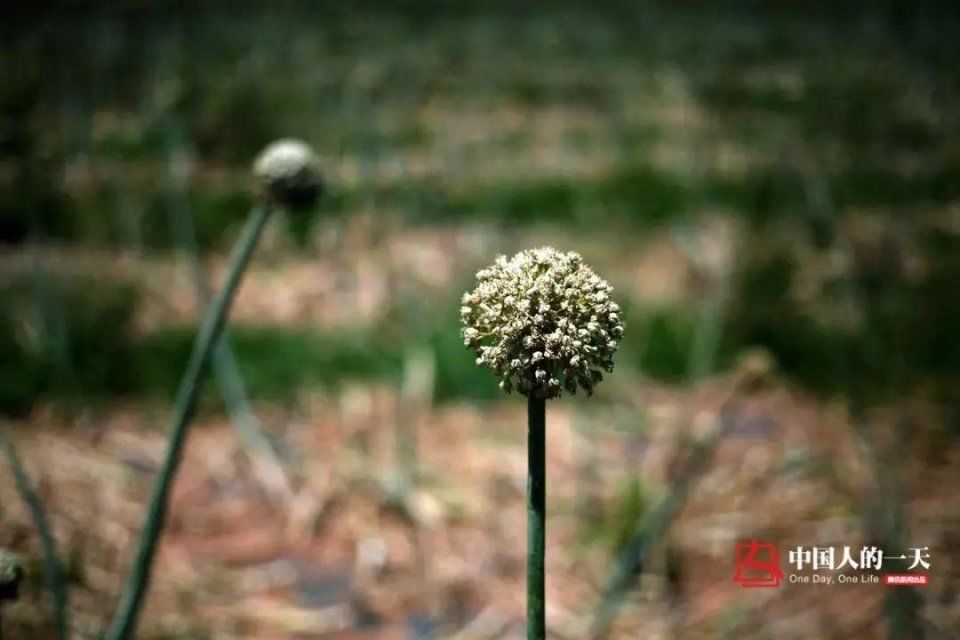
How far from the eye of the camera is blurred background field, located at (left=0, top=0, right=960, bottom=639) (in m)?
1.66

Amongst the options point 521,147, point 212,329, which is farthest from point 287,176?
point 521,147

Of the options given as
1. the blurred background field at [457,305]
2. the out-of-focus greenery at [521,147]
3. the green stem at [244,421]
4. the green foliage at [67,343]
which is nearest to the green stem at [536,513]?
the blurred background field at [457,305]

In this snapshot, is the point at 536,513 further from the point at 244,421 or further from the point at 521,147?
the point at 521,147

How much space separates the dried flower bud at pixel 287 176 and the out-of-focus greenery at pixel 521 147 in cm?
75

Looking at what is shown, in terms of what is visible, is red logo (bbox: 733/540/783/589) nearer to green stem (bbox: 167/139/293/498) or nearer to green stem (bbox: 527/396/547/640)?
green stem (bbox: 167/139/293/498)

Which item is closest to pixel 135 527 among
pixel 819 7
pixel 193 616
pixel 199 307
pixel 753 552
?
pixel 193 616

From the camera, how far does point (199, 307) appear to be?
3.14m

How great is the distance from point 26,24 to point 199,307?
1.06 metres

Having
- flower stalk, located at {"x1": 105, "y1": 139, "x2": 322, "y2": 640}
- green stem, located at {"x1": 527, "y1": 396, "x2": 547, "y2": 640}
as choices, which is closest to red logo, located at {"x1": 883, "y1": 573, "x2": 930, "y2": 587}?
green stem, located at {"x1": 527, "y1": 396, "x2": 547, "y2": 640}

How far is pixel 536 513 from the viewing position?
1.72 feet

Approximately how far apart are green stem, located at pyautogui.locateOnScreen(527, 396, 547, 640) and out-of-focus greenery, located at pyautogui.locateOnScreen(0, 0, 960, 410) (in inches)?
48.4

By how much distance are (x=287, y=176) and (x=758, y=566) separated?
118cm

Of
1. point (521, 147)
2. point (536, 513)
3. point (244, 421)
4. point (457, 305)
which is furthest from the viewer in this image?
point (521, 147)

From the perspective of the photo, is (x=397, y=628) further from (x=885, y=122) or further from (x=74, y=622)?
(x=885, y=122)
